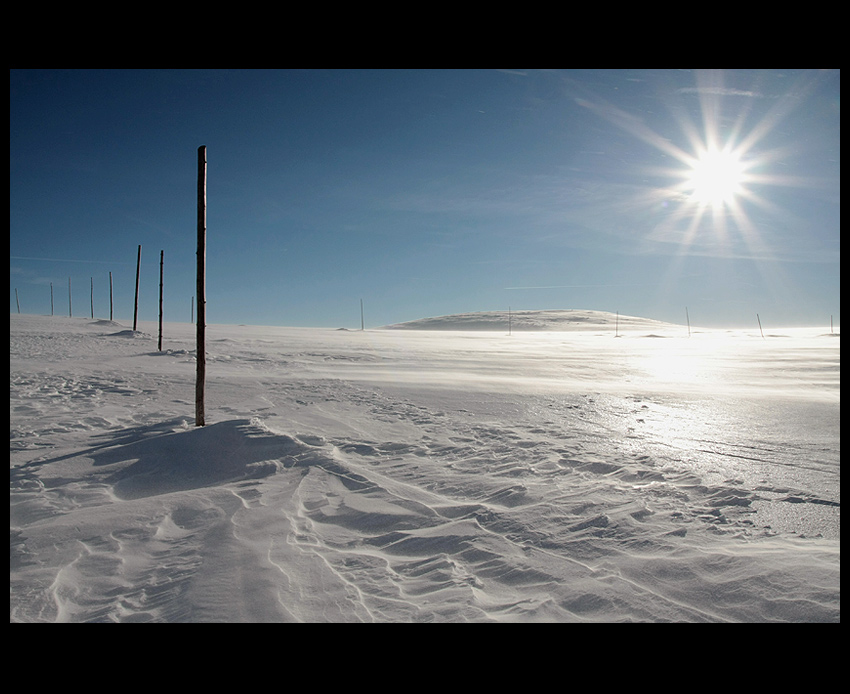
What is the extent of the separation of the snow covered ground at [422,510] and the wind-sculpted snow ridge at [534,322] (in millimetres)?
73866

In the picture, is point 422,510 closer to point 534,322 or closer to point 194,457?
point 194,457

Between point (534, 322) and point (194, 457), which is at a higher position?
point (534, 322)

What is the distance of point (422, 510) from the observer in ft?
13.3

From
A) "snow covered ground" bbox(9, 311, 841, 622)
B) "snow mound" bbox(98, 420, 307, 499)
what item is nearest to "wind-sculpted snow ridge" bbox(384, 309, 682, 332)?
"snow covered ground" bbox(9, 311, 841, 622)

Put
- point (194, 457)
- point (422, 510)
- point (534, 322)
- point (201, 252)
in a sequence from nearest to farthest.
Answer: point (422, 510), point (194, 457), point (201, 252), point (534, 322)

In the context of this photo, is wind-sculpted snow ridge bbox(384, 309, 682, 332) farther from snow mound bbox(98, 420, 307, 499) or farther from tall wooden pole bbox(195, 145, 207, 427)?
snow mound bbox(98, 420, 307, 499)

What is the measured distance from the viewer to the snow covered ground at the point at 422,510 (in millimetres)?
2742

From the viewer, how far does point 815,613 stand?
99.5 inches

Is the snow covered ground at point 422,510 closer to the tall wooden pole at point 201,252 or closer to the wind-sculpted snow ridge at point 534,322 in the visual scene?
the tall wooden pole at point 201,252

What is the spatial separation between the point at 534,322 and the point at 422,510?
86.5 m

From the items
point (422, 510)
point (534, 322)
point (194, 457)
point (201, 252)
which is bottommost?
point (422, 510)

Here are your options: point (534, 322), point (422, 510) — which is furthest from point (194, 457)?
point (534, 322)
